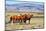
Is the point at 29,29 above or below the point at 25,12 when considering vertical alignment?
below

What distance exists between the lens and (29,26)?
1.26 metres

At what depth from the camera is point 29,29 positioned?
1261 mm

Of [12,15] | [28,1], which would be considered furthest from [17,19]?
[28,1]

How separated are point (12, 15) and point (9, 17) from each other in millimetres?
49

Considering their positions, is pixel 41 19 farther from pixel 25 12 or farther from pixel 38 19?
pixel 25 12

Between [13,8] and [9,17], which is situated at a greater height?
[13,8]

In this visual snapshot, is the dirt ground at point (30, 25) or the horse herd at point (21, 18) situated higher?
the horse herd at point (21, 18)

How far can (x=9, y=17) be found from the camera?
124cm

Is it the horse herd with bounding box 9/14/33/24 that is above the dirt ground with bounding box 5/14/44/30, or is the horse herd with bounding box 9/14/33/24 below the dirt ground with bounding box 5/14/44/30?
above
